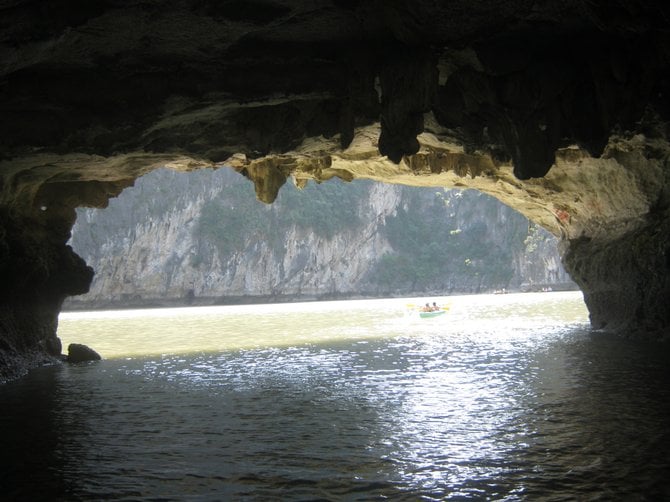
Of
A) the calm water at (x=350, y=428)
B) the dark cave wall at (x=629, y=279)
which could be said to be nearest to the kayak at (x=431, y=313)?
the dark cave wall at (x=629, y=279)

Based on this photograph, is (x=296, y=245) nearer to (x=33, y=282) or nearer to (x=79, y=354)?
(x=79, y=354)

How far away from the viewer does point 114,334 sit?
2255cm

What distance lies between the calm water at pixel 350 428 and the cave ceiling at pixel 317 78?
3248 mm

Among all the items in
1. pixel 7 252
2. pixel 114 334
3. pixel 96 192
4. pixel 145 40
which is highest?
pixel 145 40

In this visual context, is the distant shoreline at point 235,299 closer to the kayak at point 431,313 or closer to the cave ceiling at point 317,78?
the kayak at point 431,313

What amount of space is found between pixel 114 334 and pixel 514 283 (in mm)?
67225

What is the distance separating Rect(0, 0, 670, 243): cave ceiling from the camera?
22.1 ft

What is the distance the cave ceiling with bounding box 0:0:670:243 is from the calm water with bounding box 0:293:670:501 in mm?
3248

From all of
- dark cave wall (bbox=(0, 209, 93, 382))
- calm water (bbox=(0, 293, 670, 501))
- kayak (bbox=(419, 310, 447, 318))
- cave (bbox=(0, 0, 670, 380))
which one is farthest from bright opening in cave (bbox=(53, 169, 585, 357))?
cave (bbox=(0, 0, 670, 380))

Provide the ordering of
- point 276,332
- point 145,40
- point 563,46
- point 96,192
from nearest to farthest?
point 145,40, point 563,46, point 96,192, point 276,332

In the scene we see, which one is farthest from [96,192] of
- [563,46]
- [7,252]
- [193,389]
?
[563,46]

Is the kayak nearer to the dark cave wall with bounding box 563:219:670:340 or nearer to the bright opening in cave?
the dark cave wall with bounding box 563:219:670:340

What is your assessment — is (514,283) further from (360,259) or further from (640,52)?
(640,52)

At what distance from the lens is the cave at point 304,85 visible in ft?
22.3
